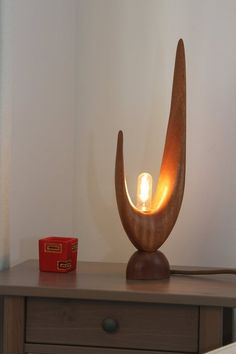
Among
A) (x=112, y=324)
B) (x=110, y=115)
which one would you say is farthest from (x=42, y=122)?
(x=112, y=324)

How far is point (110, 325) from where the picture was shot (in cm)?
118

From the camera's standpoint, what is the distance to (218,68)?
160 centimetres

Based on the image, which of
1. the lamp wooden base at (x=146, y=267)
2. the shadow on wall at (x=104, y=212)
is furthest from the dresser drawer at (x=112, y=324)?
the shadow on wall at (x=104, y=212)

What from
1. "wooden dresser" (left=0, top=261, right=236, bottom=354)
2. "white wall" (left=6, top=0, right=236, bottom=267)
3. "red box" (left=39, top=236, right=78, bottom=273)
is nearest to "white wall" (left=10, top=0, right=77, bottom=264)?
"white wall" (left=6, top=0, right=236, bottom=267)

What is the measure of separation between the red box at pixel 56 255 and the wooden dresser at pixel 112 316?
0.10m

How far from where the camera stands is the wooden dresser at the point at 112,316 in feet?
3.74

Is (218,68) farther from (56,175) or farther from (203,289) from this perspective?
(203,289)

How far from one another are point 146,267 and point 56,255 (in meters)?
0.23

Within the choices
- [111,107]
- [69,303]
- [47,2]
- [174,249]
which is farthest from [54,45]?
[69,303]

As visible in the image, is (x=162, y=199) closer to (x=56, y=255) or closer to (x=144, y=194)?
(x=144, y=194)

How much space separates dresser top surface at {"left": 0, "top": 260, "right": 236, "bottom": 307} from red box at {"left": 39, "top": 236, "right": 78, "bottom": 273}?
2 cm

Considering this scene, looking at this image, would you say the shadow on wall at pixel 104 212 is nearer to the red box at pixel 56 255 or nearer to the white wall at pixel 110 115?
the white wall at pixel 110 115

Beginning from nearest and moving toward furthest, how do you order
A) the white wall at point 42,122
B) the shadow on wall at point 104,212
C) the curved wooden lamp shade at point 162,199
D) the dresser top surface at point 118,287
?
the dresser top surface at point 118,287
the curved wooden lamp shade at point 162,199
the white wall at point 42,122
the shadow on wall at point 104,212

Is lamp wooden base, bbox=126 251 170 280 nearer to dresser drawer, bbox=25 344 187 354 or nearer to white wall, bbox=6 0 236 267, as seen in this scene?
dresser drawer, bbox=25 344 187 354
